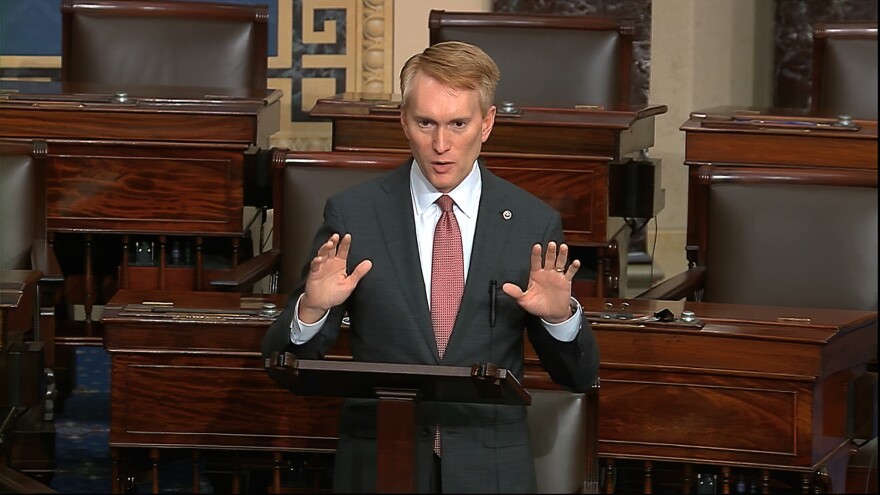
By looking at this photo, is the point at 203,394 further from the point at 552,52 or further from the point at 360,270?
the point at 552,52

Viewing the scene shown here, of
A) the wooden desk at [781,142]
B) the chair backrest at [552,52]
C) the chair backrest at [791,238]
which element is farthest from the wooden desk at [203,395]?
the chair backrest at [552,52]

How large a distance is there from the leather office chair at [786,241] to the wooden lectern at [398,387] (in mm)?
1603

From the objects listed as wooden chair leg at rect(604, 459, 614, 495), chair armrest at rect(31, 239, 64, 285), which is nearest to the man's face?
wooden chair leg at rect(604, 459, 614, 495)

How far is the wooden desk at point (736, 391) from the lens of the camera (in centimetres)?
289

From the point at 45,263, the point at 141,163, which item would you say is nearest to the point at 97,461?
the point at 45,263

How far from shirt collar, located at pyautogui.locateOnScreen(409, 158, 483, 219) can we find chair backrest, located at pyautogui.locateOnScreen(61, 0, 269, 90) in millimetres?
2491

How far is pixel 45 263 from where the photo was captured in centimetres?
376

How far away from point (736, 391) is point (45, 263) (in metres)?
1.75

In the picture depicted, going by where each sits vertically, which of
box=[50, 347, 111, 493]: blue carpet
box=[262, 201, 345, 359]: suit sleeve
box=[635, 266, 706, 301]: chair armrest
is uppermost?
box=[262, 201, 345, 359]: suit sleeve

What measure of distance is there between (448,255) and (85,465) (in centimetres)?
181

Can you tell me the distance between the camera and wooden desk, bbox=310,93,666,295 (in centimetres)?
405

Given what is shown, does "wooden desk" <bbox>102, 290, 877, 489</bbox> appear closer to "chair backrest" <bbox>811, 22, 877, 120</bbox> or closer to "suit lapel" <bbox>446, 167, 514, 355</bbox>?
"suit lapel" <bbox>446, 167, 514, 355</bbox>

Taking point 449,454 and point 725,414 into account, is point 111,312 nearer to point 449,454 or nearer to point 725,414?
point 449,454

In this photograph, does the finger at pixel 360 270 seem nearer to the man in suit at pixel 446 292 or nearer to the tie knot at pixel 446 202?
the man in suit at pixel 446 292
